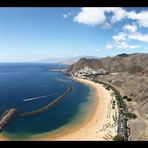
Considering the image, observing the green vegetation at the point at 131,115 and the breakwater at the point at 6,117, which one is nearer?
the breakwater at the point at 6,117

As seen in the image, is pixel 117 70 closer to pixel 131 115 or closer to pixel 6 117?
pixel 131 115

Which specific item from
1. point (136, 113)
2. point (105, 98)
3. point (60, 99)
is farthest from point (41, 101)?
point (136, 113)

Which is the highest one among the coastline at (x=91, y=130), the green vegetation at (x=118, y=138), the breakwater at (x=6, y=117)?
the green vegetation at (x=118, y=138)

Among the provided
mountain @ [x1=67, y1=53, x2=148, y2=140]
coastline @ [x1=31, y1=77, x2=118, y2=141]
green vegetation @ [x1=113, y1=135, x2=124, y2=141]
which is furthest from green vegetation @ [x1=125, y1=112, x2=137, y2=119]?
mountain @ [x1=67, y1=53, x2=148, y2=140]

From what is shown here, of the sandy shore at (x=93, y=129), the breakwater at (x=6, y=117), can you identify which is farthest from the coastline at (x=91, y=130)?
the breakwater at (x=6, y=117)

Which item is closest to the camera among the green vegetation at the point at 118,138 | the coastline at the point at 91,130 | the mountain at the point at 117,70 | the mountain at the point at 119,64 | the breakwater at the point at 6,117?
the green vegetation at the point at 118,138

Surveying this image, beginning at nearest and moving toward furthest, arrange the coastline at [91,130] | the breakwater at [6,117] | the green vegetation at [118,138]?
1. the green vegetation at [118,138]
2. the coastline at [91,130]
3. the breakwater at [6,117]

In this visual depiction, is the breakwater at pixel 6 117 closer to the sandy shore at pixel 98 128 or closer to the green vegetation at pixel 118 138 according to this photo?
the sandy shore at pixel 98 128

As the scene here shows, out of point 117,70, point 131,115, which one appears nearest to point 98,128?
point 131,115
